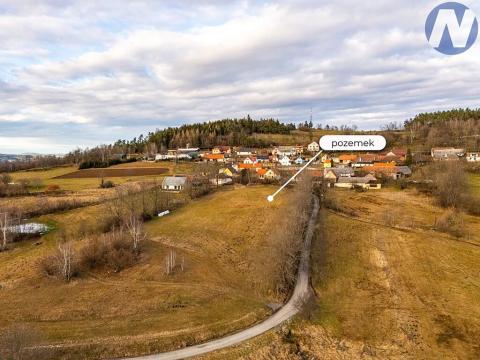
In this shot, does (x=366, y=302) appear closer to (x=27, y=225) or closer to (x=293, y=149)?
(x=27, y=225)

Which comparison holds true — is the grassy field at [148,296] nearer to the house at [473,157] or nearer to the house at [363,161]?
the house at [363,161]

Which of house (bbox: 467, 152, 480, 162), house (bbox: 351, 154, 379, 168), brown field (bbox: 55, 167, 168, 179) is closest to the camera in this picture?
brown field (bbox: 55, 167, 168, 179)

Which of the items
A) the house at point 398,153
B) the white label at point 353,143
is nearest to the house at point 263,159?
the house at point 398,153

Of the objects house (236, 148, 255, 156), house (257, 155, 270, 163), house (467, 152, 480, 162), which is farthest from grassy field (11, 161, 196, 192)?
house (467, 152, 480, 162)

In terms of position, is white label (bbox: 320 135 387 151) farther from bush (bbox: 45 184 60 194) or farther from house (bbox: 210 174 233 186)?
bush (bbox: 45 184 60 194)

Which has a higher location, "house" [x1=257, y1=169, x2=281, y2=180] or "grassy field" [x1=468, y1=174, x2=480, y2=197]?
"house" [x1=257, y1=169, x2=281, y2=180]

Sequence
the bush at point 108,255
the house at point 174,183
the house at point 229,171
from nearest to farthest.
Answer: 1. the bush at point 108,255
2. the house at point 174,183
3. the house at point 229,171

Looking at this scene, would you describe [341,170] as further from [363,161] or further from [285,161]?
[285,161]
